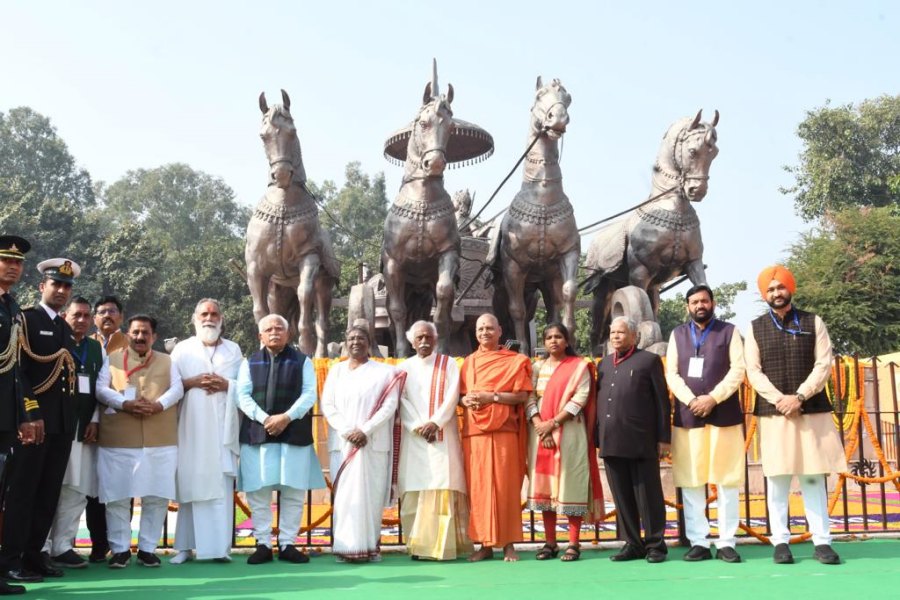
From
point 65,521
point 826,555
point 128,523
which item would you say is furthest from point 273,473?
point 826,555

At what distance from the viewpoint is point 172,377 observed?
5.88 m

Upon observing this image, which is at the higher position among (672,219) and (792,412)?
(672,219)

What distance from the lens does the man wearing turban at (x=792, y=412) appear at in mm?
5426

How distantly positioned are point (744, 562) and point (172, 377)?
375 centimetres

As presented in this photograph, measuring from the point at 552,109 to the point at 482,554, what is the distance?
5.52 metres

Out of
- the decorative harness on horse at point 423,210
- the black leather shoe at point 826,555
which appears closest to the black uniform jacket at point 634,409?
the black leather shoe at point 826,555

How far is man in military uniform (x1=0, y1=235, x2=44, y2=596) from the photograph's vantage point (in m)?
4.65

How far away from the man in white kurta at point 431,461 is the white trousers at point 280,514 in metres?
0.69

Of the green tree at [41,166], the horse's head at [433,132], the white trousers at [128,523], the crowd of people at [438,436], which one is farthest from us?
the green tree at [41,166]

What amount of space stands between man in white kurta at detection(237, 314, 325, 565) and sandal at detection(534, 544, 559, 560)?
4.84 feet

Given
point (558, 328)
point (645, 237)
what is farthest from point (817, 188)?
point (558, 328)

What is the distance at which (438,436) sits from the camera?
19.3 feet

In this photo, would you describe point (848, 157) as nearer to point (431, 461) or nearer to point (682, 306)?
point (682, 306)

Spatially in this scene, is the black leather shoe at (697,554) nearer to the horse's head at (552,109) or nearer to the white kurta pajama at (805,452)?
the white kurta pajama at (805,452)
